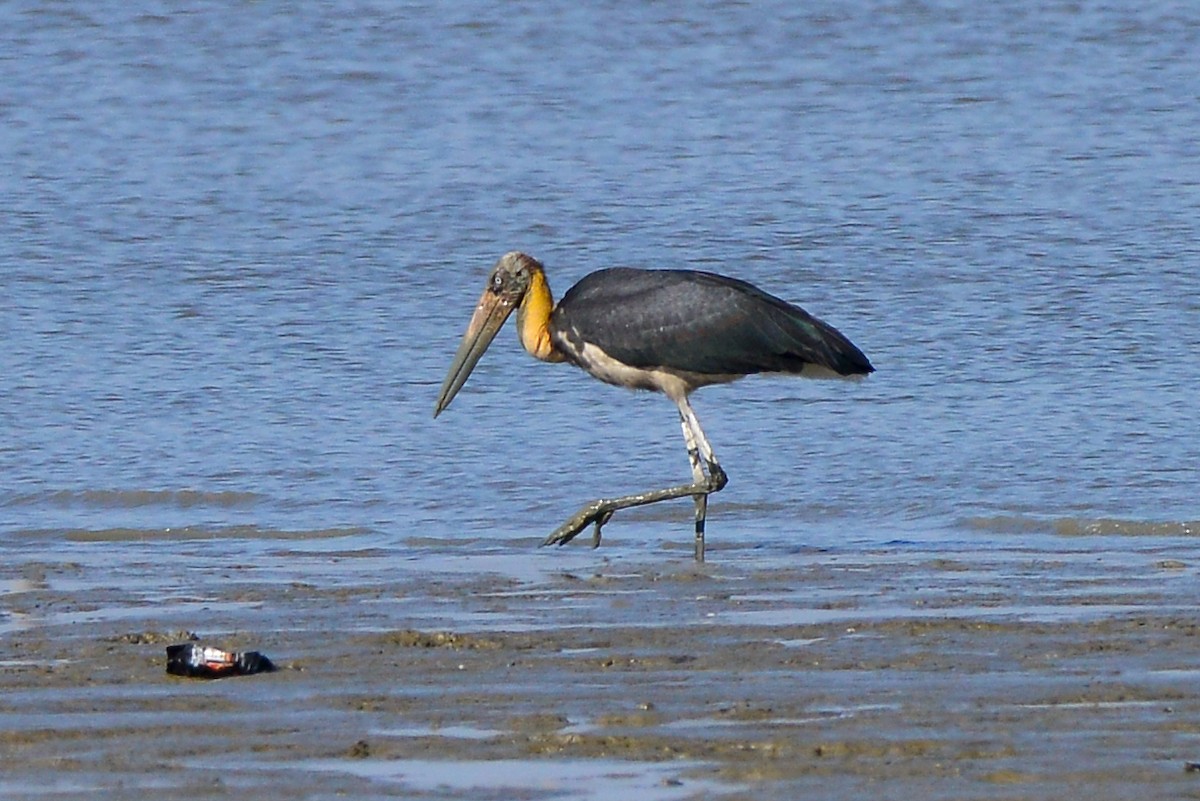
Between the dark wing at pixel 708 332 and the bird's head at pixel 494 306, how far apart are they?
2.05ft

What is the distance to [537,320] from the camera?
10.2 metres

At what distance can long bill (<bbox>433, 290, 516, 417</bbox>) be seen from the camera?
10.5 metres

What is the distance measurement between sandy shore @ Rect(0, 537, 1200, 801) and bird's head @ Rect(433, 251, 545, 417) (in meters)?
1.83

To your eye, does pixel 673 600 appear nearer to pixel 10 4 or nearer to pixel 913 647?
pixel 913 647

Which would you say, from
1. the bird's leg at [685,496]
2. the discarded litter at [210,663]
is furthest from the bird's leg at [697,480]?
the discarded litter at [210,663]

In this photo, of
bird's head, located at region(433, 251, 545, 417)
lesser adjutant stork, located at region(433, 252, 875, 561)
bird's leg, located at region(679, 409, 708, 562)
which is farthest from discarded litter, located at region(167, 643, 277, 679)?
bird's head, located at region(433, 251, 545, 417)

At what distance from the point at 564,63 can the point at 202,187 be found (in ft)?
16.9

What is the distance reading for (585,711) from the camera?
19.3ft

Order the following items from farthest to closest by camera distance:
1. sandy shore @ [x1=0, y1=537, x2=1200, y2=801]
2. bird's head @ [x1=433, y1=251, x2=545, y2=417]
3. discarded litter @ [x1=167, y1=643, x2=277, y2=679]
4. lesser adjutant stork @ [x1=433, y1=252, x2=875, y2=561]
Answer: bird's head @ [x1=433, y1=251, x2=545, y2=417] → lesser adjutant stork @ [x1=433, y1=252, x2=875, y2=561] → discarded litter @ [x1=167, y1=643, x2=277, y2=679] → sandy shore @ [x1=0, y1=537, x2=1200, y2=801]

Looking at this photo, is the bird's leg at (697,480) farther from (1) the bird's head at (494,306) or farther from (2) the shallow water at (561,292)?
(1) the bird's head at (494,306)

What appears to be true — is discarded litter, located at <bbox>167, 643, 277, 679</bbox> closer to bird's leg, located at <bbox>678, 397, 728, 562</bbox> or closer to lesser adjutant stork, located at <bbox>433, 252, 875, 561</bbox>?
bird's leg, located at <bbox>678, 397, 728, 562</bbox>

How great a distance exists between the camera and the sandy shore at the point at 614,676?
17.2 ft

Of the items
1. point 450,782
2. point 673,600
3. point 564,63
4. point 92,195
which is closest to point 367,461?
point 673,600

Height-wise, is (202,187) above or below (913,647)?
below
